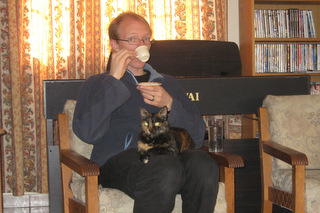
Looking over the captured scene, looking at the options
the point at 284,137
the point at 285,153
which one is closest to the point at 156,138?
the point at 285,153

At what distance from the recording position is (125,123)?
1.84 metres

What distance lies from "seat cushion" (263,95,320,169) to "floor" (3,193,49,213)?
5.95ft

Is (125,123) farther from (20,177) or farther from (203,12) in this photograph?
(203,12)

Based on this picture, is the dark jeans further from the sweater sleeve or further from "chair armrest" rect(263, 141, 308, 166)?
"chair armrest" rect(263, 141, 308, 166)

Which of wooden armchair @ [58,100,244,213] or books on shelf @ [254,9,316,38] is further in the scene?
books on shelf @ [254,9,316,38]

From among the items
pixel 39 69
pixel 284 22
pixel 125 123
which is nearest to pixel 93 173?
pixel 125 123

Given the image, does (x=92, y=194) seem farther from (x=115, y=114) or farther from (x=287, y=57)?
(x=287, y=57)

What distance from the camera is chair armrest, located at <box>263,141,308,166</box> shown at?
1.82 m

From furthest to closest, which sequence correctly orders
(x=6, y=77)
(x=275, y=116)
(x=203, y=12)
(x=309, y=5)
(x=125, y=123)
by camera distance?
1. (x=309, y=5)
2. (x=203, y=12)
3. (x=6, y=77)
4. (x=275, y=116)
5. (x=125, y=123)

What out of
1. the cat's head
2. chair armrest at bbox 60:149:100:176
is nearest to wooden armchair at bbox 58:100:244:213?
chair armrest at bbox 60:149:100:176

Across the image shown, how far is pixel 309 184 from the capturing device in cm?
187

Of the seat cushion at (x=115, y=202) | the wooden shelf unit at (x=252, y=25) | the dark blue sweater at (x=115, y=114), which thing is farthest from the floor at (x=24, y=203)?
the wooden shelf unit at (x=252, y=25)

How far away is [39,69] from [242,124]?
5.49 feet

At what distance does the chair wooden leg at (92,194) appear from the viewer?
1.58m
